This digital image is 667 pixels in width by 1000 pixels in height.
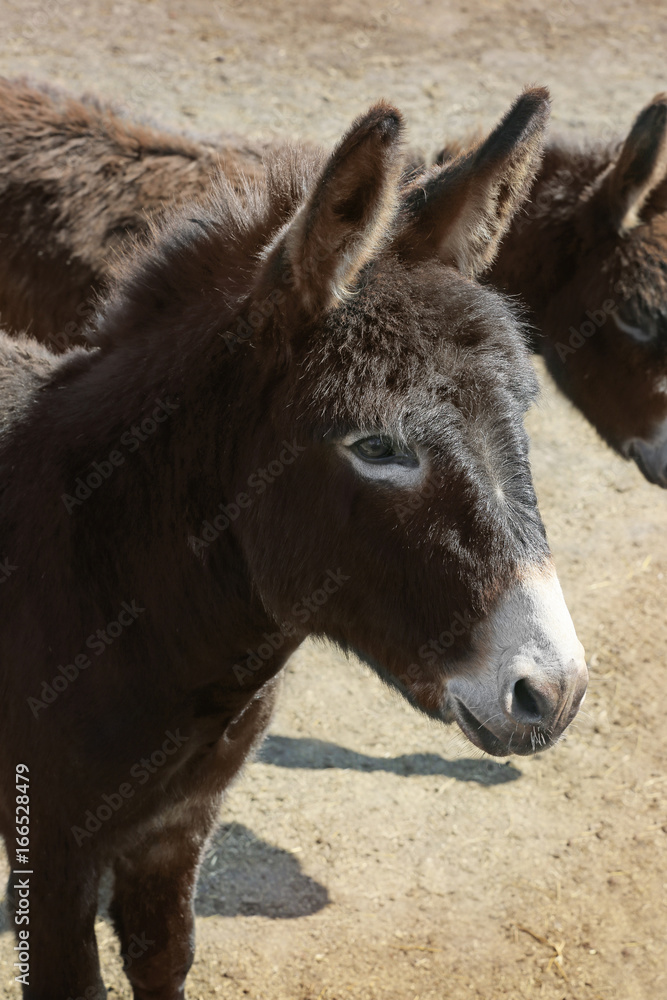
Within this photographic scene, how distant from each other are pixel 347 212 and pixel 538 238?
3.24m

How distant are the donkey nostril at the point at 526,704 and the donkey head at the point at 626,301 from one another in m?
3.04

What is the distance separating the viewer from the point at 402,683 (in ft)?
7.41

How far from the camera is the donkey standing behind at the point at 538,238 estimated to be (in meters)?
4.65

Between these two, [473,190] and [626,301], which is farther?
[626,301]

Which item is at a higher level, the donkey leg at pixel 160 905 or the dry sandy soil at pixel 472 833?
the donkey leg at pixel 160 905

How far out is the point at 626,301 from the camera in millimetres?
4641

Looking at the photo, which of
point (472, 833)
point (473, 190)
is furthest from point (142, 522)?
point (472, 833)

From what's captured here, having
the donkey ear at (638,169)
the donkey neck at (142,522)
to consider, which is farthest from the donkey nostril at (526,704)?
the donkey ear at (638,169)

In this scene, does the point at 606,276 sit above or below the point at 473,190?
below

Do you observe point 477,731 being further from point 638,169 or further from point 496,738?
point 638,169

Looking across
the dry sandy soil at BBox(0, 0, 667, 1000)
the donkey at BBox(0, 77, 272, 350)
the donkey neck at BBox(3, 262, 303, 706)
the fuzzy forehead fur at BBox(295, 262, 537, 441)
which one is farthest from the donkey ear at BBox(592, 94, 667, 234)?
the donkey neck at BBox(3, 262, 303, 706)

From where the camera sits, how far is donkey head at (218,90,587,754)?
200 cm

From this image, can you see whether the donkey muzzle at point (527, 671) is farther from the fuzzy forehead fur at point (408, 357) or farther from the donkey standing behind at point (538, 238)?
the donkey standing behind at point (538, 238)

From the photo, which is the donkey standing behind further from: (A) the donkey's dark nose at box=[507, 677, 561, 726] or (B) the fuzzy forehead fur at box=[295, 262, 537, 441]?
(A) the donkey's dark nose at box=[507, 677, 561, 726]
